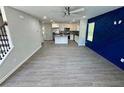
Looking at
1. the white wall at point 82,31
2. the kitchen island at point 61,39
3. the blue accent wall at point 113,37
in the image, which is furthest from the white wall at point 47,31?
the blue accent wall at point 113,37

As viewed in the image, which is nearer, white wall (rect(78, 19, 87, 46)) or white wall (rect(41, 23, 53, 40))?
white wall (rect(78, 19, 87, 46))

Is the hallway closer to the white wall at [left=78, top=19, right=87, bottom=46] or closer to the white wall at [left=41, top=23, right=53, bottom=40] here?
the white wall at [left=78, top=19, right=87, bottom=46]

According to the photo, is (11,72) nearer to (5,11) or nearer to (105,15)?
(5,11)

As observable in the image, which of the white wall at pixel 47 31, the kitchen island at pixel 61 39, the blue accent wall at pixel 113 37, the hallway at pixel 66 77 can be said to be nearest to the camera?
the hallway at pixel 66 77

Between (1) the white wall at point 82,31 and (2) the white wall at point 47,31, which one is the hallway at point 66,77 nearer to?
(1) the white wall at point 82,31

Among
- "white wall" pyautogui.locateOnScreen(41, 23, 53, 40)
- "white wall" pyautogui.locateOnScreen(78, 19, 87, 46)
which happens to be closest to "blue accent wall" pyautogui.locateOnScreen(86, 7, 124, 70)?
"white wall" pyautogui.locateOnScreen(78, 19, 87, 46)

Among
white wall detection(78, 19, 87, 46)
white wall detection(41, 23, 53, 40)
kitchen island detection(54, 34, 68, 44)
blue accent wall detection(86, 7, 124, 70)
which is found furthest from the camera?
white wall detection(41, 23, 53, 40)

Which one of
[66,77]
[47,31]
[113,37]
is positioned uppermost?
[47,31]

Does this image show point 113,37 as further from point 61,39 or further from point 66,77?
point 61,39

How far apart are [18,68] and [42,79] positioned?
1.30 metres

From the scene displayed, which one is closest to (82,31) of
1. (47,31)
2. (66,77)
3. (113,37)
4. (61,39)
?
(61,39)

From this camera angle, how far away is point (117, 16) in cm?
348

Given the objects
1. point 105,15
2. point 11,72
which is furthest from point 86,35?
point 11,72
